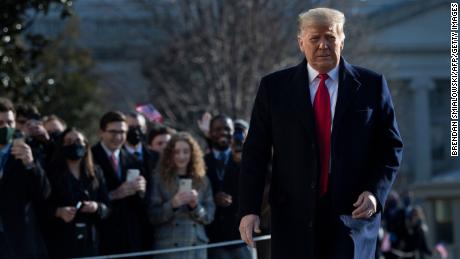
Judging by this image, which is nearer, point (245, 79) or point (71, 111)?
point (245, 79)

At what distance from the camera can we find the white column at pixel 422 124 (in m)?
72.4

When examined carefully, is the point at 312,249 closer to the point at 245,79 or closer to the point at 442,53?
the point at 245,79

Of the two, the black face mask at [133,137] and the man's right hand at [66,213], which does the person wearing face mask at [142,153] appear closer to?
the black face mask at [133,137]

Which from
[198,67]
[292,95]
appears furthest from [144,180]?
[198,67]

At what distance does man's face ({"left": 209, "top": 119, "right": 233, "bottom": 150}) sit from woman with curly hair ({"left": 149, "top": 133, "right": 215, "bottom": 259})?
3.56 ft

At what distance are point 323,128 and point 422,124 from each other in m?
65.9

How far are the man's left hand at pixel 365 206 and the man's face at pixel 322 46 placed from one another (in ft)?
2.83

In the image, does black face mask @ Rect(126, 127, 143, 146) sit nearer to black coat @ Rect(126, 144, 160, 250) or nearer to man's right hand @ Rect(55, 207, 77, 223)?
black coat @ Rect(126, 144, 160, 250)

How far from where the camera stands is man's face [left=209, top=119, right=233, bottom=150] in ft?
49.0

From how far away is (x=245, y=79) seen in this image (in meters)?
37.1

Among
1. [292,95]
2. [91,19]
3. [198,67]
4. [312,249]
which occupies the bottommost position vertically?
[312,249]

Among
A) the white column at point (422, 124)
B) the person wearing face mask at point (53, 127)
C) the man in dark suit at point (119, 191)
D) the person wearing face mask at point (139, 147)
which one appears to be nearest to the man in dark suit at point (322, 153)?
the man in dark suit at point (119, 191)

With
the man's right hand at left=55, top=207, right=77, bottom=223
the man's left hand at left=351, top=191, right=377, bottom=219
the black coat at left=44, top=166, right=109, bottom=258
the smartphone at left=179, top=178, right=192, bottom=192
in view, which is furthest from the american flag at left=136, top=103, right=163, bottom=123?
the man's left hand at left=351, top=191, right=377, bottom=219

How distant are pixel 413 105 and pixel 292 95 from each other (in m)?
66.2
